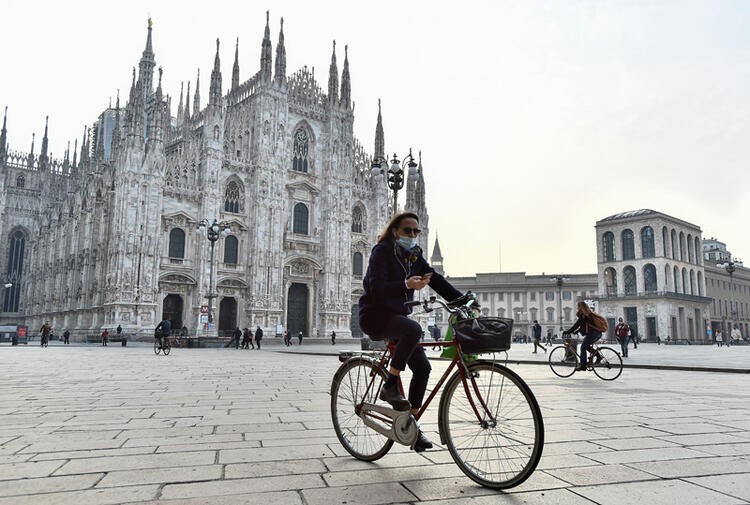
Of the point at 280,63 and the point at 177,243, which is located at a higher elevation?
the point at 280,63

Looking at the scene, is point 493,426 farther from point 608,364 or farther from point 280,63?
point 280,63

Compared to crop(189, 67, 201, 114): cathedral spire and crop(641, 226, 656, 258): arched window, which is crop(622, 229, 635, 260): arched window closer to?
crop(641, 226, 656, 258): arched window

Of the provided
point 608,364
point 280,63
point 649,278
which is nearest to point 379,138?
point 280,63

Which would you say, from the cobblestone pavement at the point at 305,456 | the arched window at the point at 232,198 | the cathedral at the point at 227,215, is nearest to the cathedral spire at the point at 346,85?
the cathedral at the point at 227,215

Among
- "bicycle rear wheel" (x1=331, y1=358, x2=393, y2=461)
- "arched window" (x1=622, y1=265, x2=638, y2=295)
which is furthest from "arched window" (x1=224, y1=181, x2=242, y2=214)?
"arched window" (x1=622, y1=265, x2=638, y2=295)

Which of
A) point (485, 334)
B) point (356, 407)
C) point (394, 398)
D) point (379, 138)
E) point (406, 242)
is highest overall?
point (379, 138)

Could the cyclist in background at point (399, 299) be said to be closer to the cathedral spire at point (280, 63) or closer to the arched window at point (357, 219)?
the cathedral spire at point (280, 63)

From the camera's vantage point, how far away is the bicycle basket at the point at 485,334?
10.2 ft

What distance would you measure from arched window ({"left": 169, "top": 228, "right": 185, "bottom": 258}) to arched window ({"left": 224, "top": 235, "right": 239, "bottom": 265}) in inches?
120

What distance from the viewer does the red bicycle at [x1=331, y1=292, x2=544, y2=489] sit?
303 cm

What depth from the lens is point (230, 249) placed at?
124ft

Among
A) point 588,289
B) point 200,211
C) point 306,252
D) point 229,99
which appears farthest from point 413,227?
point 588,289

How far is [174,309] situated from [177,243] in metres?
4.45

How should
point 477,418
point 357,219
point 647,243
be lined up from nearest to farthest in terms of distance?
point 477,418 → point 357,219 → point 647,243
